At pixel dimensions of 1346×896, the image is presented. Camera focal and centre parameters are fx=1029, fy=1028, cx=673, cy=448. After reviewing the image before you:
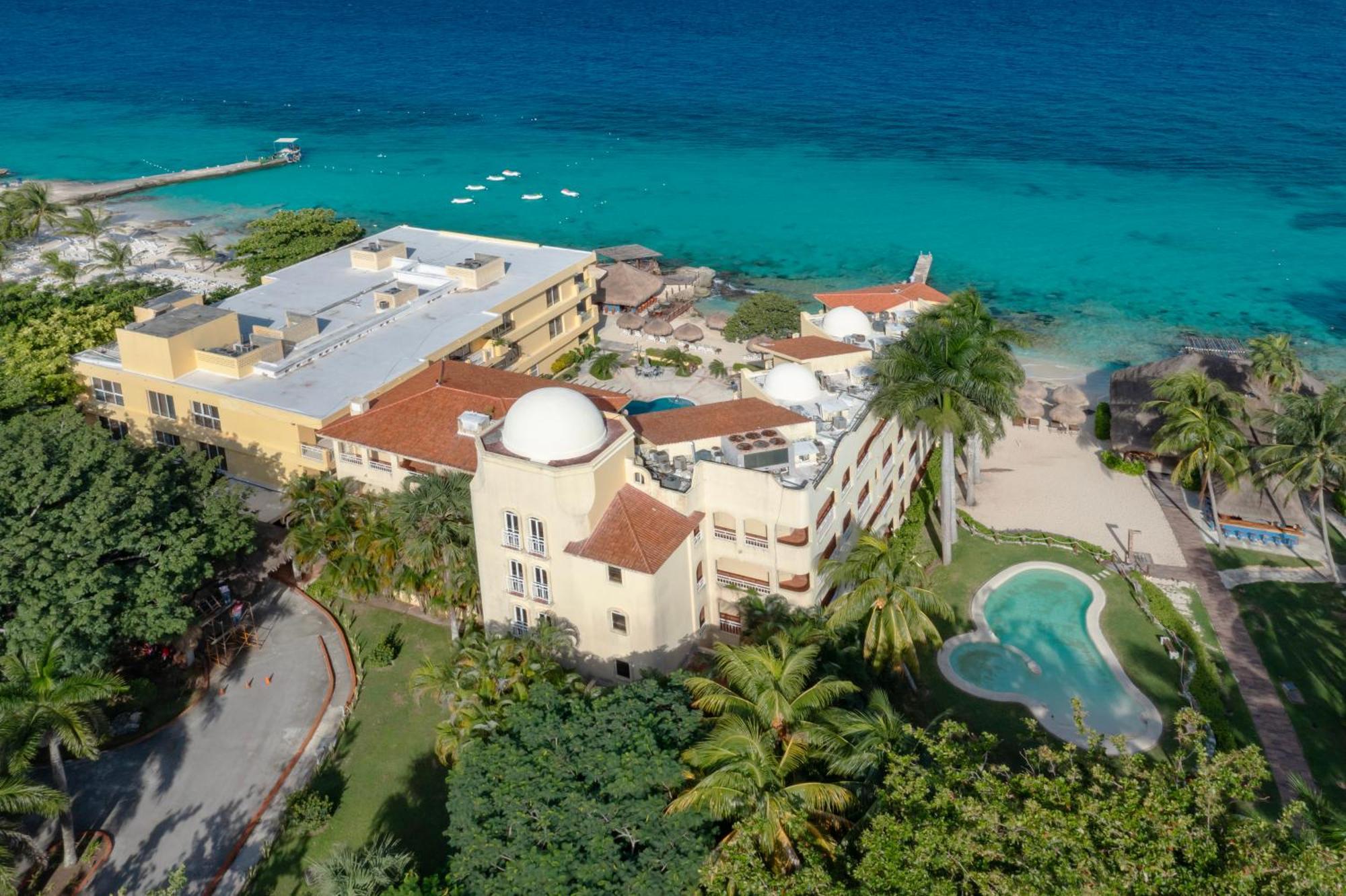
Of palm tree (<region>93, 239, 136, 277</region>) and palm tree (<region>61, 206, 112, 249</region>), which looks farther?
palm tree (<region>61, 206, 112, 249</region>)

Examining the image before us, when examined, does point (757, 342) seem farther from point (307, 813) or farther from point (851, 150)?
point (851, 150)

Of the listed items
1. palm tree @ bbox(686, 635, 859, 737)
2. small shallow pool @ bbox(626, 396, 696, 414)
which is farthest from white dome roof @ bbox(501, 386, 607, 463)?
small shallow pool @ bbox(626, 396, 696, 414)

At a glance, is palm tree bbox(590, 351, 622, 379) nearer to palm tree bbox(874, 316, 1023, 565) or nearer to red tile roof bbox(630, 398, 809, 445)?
red tile roof bbox(630, 398, 809, 445)

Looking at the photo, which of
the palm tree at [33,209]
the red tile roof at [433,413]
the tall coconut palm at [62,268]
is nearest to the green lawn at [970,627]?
the red tile roof at [433,413]

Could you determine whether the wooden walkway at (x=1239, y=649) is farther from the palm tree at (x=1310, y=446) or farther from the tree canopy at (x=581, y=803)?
the tree canopy at (x=581, y=803)

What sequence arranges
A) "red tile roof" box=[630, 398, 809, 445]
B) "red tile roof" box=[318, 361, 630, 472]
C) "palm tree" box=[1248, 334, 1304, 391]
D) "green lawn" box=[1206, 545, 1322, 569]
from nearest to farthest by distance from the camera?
1. "red tile roof" box=[630, 398, 809, 445]
2. "red tile roof" box=[318, 361, 630, 472]
3. "green lawn" box=[1206, 545, 1322, 569]
4. "palm tree" box=[1248, 334, 1304, 391]
